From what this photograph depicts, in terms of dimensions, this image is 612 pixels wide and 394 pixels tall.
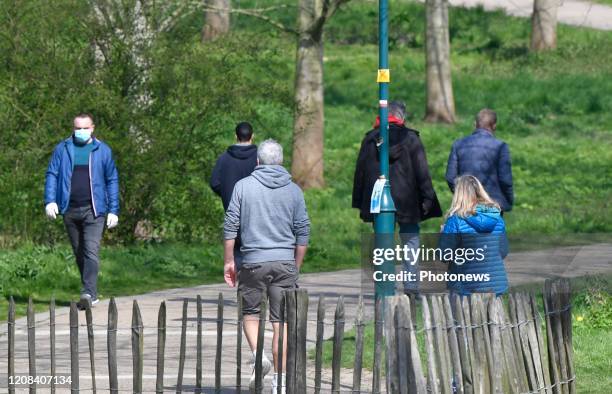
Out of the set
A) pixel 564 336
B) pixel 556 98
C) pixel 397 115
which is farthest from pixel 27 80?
pixel 556 98

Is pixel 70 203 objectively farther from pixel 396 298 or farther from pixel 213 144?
pixel 396 298

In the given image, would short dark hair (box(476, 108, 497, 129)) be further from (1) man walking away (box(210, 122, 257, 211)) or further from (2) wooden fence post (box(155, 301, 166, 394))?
(2) wooden fence post (box(155, 301, 166, 394))

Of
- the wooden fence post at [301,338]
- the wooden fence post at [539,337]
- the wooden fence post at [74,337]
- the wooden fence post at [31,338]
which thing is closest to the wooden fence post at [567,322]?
the wooden fence post at [539,337]

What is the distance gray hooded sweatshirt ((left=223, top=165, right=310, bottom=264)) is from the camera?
30.5ft

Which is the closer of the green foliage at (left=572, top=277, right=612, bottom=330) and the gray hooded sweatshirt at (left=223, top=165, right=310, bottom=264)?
the gray hooded sweatshirt at (left=223, top=165, right=310, bottom=264)

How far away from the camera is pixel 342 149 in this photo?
29656mm

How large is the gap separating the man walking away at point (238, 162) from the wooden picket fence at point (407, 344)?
11.5 ft

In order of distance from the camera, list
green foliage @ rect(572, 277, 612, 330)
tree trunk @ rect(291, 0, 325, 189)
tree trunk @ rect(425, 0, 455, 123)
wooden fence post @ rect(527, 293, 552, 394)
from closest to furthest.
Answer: wooden fence post @ rect(527, 293, 552, 394)
green foliage @ rect(572, 277, 612, 330)
tree trunk @ rect(291, 0, 325, 189)
tree trunk @ rect(425, 0, 455, 123)

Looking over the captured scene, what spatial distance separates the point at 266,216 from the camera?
930 centimetres

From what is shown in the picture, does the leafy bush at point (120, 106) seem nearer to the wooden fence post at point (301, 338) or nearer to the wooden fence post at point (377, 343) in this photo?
the wooden fence post at point (301, 338)

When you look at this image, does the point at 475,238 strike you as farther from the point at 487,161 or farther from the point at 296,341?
the point at 487,161

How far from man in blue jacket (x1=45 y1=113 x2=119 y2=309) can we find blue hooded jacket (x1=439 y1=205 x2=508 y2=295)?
4681 millimetres

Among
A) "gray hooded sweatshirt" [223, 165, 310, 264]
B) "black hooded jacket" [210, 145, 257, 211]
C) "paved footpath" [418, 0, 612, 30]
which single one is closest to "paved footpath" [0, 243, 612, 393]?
"gray hooded sweatshirt" [223, 165, 310, 264]

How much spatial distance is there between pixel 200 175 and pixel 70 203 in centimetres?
372
